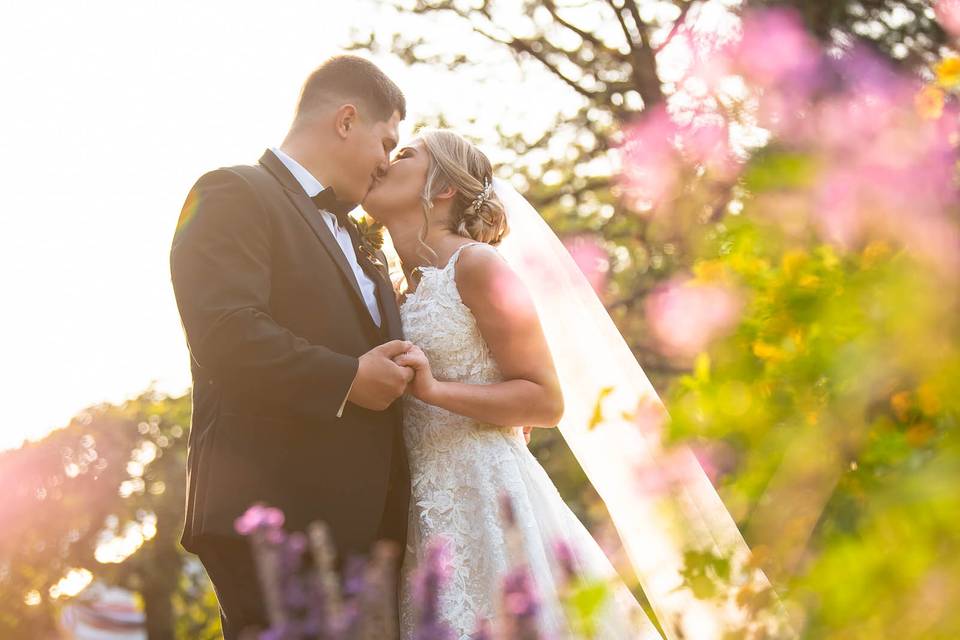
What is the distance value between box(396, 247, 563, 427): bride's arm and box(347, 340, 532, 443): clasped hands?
27 centimetres

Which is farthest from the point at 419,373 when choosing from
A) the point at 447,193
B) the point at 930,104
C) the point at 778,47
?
the point at 778,47

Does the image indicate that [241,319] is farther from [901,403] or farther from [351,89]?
[901,403]

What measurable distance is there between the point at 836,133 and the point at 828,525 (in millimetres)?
881

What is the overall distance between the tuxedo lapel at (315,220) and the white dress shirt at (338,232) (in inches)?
1.9

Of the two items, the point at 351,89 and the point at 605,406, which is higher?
the point at 351,89

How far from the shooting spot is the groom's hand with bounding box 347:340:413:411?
2.84 m

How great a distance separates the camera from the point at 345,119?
3.47 meters

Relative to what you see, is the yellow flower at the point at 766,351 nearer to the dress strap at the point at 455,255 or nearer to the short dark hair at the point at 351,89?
the dress strap at the point at 455,255

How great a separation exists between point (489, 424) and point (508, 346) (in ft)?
0.84

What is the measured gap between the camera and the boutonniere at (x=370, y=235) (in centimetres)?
358

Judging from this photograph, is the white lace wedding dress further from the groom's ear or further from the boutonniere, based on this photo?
the groom's ear

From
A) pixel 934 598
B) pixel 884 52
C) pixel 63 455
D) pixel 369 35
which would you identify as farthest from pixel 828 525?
pixel 63 455

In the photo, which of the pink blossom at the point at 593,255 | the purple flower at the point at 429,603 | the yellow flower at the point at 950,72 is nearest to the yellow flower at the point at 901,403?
the yellow flower at the point at 950,72

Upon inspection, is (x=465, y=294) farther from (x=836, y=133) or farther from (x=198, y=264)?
(x=836, y=133)
